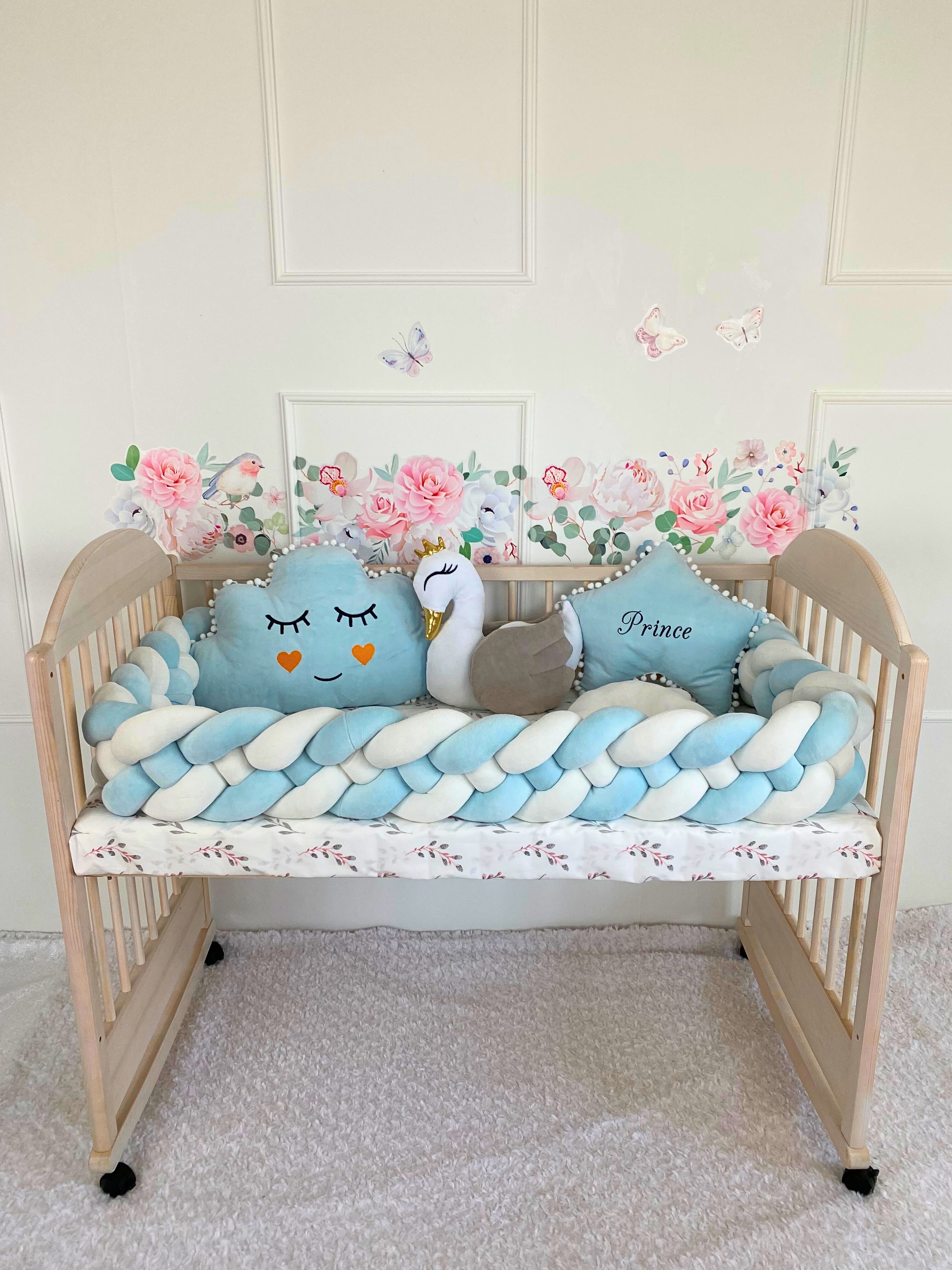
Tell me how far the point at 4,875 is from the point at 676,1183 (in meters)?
1.53

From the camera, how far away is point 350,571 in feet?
5.31

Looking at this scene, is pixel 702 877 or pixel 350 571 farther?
pixel 350 571

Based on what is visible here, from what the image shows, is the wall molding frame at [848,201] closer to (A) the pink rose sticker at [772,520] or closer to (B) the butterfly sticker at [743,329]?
(B) the butterfly sticker at [743,329]

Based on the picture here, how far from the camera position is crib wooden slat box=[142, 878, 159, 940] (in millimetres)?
1616

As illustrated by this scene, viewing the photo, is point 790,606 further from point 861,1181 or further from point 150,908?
point 150,908

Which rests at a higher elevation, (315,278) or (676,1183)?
(315,278)

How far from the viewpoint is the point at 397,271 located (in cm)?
164

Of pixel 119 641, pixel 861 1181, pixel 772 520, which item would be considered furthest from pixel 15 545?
pixel 861 1181

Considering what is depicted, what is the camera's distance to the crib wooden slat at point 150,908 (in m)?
1.62

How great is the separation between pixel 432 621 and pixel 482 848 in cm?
49

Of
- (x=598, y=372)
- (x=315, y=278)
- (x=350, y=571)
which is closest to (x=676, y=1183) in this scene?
(x=350, y=571)

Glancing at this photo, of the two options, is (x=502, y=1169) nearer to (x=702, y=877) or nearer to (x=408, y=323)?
(x=702, y=877)

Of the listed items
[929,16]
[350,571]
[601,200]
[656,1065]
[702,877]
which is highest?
[929,16]

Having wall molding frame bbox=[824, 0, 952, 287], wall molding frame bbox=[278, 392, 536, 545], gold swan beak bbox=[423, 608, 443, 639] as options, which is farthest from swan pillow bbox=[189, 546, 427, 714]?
wall molding frame bbox=[824, 0, 952, 287]
